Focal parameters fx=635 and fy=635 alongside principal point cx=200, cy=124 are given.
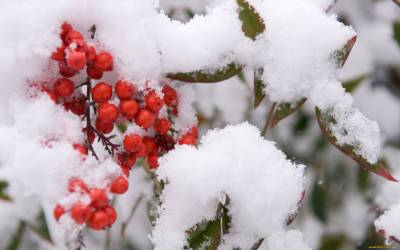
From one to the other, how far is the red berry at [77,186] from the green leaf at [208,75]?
0.34 m

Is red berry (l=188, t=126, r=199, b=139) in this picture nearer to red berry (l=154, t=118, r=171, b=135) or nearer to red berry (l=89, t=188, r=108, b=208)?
red berry (l=154, t=118, r=171, b=135)

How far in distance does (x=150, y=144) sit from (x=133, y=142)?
0.10m

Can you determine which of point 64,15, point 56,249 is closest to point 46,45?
point 64,15

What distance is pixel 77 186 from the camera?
3.67 ft

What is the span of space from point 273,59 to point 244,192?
31 cm

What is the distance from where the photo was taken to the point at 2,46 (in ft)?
4.17

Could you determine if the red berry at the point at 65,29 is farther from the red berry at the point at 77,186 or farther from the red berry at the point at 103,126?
the red berry at the point at 77,186

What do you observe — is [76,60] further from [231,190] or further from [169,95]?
[231,190]

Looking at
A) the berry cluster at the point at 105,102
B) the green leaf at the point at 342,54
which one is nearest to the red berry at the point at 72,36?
the berry cluster at the point at 105,102

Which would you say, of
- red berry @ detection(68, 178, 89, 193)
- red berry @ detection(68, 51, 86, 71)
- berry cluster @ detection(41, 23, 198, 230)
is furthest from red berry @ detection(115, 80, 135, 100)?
red berry @ detection(68, 178, 89, 193)

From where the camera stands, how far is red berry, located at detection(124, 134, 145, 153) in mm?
1257

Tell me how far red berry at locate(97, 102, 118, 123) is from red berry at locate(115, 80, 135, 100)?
30mm

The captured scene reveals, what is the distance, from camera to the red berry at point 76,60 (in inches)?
46.3

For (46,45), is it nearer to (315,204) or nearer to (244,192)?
(244,192)
